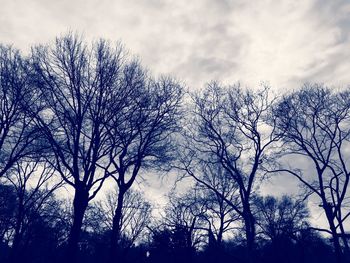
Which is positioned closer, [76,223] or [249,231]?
[76,223]

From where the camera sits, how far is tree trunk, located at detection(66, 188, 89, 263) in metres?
14.0

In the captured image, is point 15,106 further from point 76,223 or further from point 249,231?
point 249,231

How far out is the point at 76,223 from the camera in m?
Result: 14.5

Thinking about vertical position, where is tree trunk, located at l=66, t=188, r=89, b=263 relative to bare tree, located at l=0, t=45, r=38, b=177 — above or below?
below

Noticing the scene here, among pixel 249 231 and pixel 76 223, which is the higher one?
pixel 249 231

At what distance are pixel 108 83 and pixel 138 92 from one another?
1774mm

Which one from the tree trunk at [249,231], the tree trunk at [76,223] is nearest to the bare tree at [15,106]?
the tree trunk at [76,223]

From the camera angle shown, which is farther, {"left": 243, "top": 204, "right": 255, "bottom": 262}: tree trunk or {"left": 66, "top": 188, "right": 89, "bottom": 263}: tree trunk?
{"left": 243, "top": 204, "right": 255, "bottom": 262}: tree trunk

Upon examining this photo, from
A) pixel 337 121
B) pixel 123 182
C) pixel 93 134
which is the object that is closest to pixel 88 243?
pixel 123 182

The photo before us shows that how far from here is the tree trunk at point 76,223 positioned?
45.9ft

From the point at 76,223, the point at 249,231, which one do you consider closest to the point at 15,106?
the point at 76,223

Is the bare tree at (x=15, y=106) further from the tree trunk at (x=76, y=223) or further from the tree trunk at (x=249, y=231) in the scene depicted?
the tree trunk at (x=249, y=231)

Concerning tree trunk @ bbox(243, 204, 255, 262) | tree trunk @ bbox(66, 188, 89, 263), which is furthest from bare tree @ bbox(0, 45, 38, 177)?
tree trunk @ bbox(243, 204, 255, 262)

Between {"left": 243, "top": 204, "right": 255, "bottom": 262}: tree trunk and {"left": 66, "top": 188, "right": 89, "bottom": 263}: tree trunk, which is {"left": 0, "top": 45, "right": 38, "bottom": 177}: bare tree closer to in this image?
{"left": 66, "top": 188, "right": 89, "bottom": 263}: tree trunk
